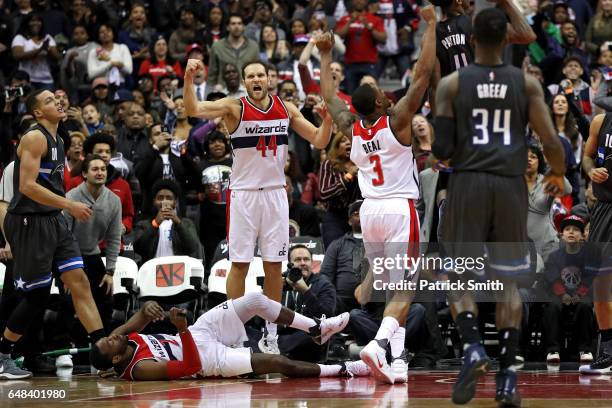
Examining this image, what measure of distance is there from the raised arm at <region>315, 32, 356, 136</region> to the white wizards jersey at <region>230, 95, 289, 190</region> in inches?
27.7

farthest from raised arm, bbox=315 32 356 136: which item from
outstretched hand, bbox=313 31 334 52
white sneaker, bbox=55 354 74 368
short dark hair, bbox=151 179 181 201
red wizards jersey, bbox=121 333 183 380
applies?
white sneaker, bbox=55 354 74 368

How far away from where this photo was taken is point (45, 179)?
12.1 metres

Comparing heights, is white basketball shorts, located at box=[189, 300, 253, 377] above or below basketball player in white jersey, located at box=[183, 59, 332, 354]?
below

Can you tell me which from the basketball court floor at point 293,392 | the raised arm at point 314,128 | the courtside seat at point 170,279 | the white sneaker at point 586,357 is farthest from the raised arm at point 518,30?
the courtside seat at point 170,279

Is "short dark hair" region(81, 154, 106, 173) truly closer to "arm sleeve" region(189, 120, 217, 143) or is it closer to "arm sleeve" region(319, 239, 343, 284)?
"arm sleeve" region(319, 239, 343, 284)

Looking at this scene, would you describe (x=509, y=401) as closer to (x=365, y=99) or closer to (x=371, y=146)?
(x=371, y=146)

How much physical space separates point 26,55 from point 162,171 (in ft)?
18.4

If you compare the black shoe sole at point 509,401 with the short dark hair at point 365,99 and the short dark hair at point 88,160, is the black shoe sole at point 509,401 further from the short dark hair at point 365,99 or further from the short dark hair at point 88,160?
the short dark hair at point 88,160

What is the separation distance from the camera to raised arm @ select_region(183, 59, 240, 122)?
11430 millimetres

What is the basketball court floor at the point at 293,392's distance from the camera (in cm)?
891

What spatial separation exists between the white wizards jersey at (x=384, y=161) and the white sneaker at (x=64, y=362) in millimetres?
4338

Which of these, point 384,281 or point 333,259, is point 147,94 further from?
point 384,281

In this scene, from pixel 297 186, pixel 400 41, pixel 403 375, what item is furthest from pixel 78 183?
pixel 400 41

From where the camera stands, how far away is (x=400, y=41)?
2212cm
